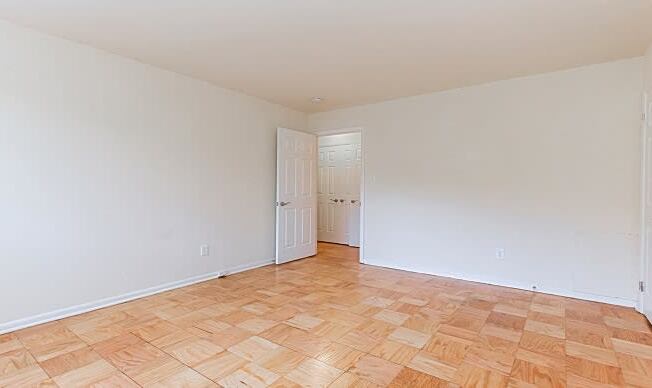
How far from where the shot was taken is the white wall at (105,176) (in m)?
2.62

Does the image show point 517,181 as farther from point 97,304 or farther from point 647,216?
point 97,304

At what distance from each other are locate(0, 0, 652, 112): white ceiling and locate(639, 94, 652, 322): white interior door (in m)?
0.66

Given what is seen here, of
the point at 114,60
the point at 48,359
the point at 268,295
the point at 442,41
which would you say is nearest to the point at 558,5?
the point at 442,41

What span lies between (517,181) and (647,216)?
1.12 m

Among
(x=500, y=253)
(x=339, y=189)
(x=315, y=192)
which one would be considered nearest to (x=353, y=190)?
(x=339, y=189)

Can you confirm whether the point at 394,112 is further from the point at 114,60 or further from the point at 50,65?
the point at 50,65

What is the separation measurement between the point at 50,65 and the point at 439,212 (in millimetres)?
4222

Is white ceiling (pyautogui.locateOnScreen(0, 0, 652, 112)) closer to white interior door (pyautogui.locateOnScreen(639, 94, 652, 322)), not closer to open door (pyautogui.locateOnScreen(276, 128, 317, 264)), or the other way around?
white interior door (pyautogui.locateOnScreen(639, 94, 652, 322))

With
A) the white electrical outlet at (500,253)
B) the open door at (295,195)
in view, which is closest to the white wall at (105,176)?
→ the open door at (295,195)

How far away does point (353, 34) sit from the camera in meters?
2.68

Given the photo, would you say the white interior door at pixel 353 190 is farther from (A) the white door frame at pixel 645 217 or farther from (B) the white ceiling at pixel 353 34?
(A) the white door frame at pixel 645 217

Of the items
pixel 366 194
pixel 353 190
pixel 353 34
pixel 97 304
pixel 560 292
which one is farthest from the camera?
pixel 353 190

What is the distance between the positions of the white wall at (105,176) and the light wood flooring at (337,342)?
0.36m

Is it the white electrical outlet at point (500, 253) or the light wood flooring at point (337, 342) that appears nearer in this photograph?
the light wood flooring at point (337, 342)
